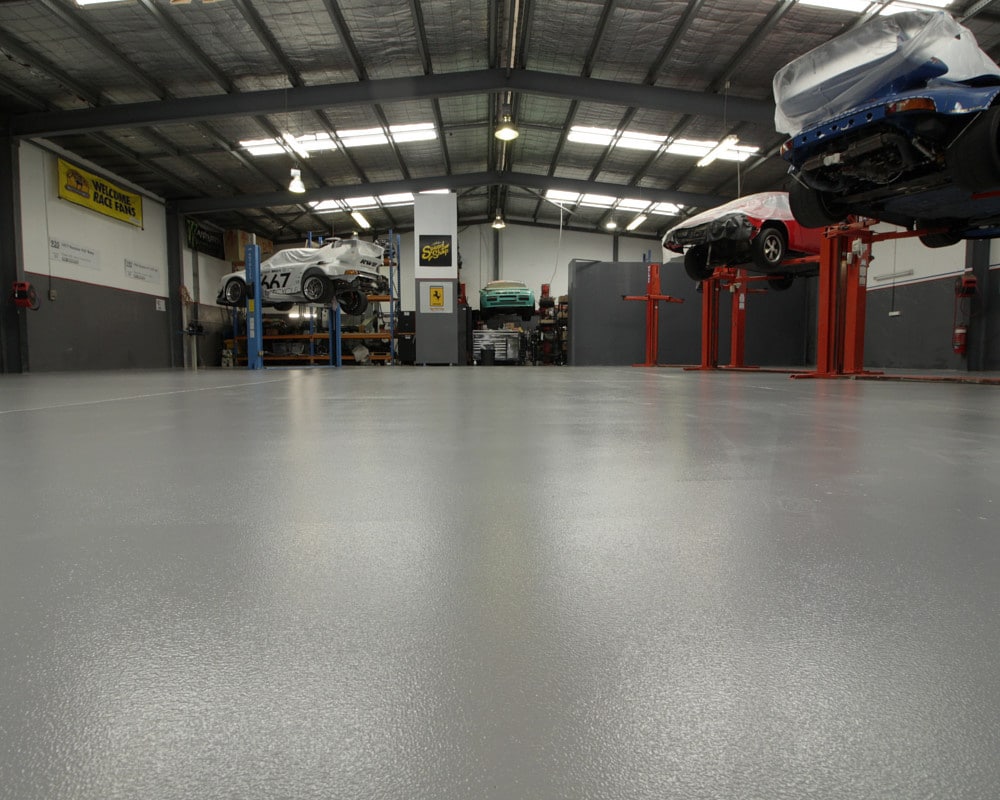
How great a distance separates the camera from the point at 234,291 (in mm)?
12461

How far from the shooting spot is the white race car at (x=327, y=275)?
1073 cm

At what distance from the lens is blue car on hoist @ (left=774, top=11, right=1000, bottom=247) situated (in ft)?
12.0

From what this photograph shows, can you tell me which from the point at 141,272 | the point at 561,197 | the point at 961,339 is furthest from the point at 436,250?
the point at 961,339

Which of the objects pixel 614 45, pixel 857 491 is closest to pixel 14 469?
pixel 857 491

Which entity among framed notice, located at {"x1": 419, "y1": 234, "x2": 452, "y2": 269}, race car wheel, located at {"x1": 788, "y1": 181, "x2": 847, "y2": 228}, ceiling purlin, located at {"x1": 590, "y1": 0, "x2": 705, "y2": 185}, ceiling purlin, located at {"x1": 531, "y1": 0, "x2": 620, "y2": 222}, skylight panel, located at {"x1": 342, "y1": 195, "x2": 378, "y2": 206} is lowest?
race car wheel, located at {"x1": 788, "y1": 181, "x2": 847, "y2": 228}

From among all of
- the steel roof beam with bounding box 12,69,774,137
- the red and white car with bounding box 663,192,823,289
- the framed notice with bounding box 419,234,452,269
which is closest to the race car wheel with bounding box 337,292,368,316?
the framed notice with bounding box 419,234,452,269

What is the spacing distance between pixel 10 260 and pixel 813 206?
12.8m

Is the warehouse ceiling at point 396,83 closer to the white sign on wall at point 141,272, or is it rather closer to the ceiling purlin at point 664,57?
the ceiling purlin at point 664,57

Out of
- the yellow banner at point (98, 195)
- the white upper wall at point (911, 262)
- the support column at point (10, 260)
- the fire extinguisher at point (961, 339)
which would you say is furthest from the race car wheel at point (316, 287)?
the fire extinguisher at point (961, 339)

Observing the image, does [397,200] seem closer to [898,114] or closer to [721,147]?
[721,147]

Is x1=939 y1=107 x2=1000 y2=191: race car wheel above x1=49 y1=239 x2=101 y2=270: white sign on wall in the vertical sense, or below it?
below

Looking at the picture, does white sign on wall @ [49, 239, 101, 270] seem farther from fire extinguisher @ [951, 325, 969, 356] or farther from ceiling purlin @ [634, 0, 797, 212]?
fire extinguisher @ [951, 325, 969, 356]

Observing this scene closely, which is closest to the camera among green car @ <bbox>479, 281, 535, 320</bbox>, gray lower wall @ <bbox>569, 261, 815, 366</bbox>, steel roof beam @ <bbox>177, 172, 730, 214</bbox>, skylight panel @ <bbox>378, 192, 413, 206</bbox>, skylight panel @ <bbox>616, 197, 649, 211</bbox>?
gray lower wall @ <bbox>569, 261, 815, 366</bbox>

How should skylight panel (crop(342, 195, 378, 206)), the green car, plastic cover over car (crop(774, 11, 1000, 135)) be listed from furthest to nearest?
skylight panel (crop(342, 195, 378, 206)), the green car, plastic cover over car (crop(774, 11, 1000, 135))
